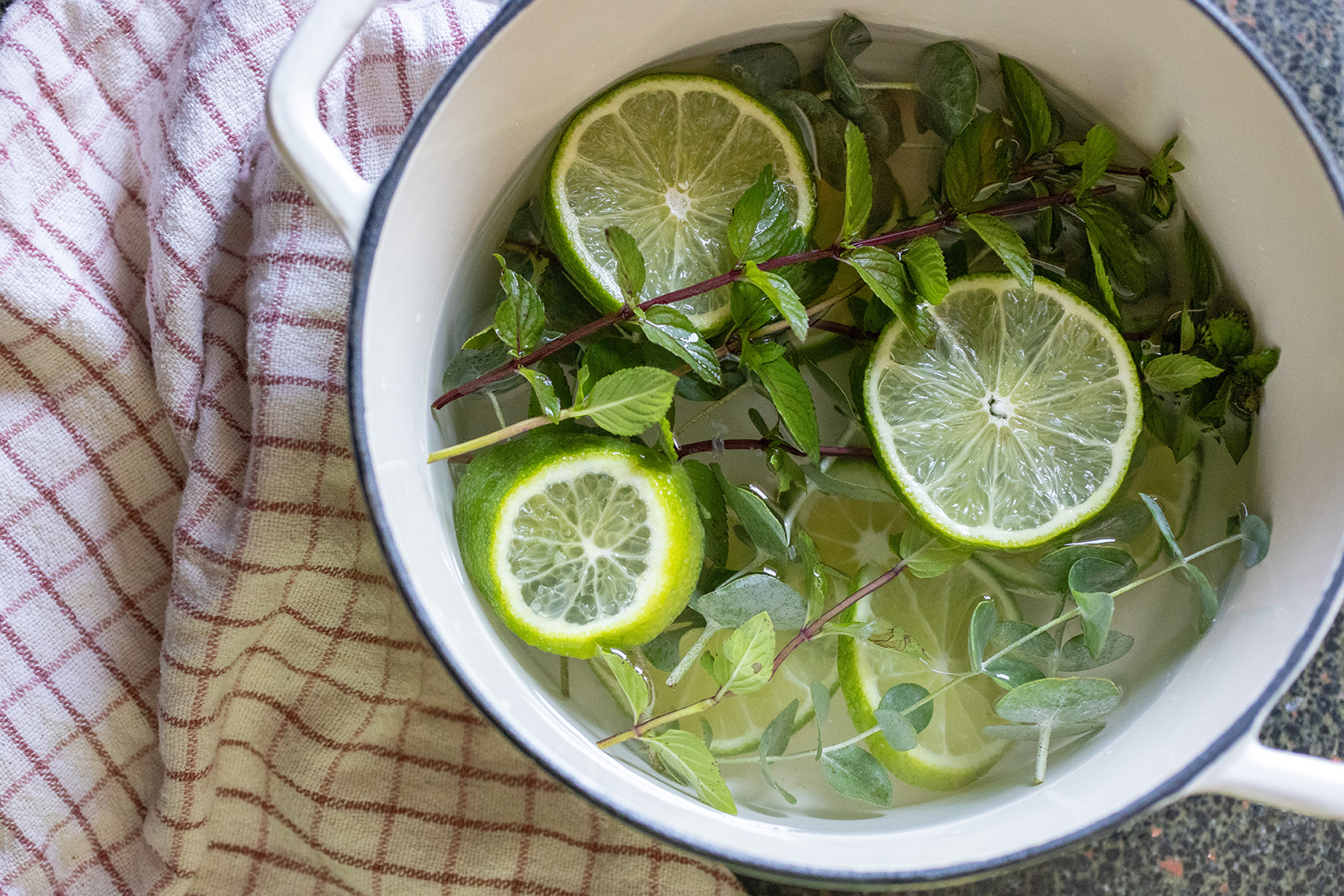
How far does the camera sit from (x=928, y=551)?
2.70ft

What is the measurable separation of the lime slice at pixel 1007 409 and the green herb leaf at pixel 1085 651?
101mm

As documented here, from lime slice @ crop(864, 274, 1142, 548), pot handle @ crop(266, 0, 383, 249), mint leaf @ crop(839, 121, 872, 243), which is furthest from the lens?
lime slice @ crop(864, 274, 1142, 548)

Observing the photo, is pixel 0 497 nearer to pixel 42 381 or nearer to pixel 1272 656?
pixel 42 381

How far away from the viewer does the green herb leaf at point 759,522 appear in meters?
0.79

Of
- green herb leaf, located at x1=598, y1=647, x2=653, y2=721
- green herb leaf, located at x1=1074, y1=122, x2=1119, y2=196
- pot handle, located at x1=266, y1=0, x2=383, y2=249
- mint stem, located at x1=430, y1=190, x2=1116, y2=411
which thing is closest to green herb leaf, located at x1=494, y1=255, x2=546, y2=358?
mint stem, located at x1=430, y1=190, x2=1116, y2=411

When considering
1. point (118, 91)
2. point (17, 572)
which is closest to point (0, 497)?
point (17, 572)

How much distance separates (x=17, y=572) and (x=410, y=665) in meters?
0.37

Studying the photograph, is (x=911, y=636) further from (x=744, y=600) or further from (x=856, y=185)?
(x=856, y=185)

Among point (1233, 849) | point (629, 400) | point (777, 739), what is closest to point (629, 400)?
point (629, 400)

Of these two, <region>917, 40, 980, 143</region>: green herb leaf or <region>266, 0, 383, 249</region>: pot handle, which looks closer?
<region>266, 0, 383, 249</region>: pot handle

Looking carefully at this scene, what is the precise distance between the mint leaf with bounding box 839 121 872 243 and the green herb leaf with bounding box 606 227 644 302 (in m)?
0.17

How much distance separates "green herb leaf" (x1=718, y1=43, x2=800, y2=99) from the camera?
87 cm

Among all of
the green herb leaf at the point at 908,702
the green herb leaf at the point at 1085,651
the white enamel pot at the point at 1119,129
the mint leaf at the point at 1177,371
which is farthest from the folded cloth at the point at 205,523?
the mint leaf at the point at 1177,371

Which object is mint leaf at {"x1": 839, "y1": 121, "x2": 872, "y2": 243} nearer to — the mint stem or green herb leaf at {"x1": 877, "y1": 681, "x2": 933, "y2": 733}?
the mint stem
